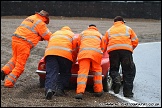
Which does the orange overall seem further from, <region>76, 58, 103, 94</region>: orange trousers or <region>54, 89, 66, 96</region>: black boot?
<region>76, 58, 103, 94</region>: orange trousers

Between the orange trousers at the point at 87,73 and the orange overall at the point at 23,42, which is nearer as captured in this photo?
the orange trousers at the point at 87,73

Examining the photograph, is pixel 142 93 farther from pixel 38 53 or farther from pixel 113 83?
pixel 38 53

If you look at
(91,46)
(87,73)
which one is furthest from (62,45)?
(87,73)

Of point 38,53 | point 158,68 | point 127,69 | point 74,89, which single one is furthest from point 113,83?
point 38,53

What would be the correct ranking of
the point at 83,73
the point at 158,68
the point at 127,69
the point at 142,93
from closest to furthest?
the point at 83,73 → the point at 127,69 → the point at 142,93 → the point at 158,68

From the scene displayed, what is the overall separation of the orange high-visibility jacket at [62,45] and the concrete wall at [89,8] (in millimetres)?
24722

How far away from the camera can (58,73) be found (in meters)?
8.15

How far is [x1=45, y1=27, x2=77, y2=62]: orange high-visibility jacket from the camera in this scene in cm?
792

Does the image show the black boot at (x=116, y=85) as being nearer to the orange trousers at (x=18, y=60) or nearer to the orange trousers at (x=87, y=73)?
the orange trousers at (x=87, y=73)

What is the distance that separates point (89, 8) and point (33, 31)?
25865 mm

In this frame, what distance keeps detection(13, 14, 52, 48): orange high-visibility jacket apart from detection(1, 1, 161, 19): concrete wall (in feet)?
78.2

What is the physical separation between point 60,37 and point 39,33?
0.93 meters

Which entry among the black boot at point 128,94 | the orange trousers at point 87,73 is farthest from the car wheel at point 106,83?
the orange trousers at point 87,73

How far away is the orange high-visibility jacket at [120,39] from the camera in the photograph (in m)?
8.16
